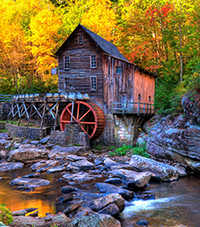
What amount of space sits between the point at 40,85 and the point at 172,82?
50.2ft

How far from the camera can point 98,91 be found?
58.0 ft

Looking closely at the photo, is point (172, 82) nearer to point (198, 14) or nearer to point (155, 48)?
point (198, 14)

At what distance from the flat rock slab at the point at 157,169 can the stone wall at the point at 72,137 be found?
4855mm

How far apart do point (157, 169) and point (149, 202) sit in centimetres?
281

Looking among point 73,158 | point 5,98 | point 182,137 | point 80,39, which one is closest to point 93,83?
point 80,39

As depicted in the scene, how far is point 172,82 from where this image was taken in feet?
55.2

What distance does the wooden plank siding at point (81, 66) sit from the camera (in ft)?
58.0

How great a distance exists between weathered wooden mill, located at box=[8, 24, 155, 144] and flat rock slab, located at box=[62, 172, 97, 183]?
5.60 metres

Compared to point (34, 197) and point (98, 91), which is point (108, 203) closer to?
point (34, 197)

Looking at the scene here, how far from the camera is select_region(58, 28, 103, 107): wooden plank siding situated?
17.7 m

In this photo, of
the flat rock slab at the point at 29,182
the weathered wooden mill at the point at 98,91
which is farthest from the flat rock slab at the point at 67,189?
the weathered wooden mill at the point at 98,91

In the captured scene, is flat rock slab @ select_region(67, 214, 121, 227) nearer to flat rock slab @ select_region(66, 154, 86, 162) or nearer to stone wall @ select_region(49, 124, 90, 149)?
flat rock slab @ select_region(66, 154, 86, 162)

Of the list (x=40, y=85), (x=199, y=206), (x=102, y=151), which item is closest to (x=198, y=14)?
(x=102, y=151)

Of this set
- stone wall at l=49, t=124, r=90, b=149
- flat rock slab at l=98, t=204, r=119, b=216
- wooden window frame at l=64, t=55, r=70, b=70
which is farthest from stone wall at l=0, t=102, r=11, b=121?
flat rock slab at l=98, t=204, r=119, b=216
